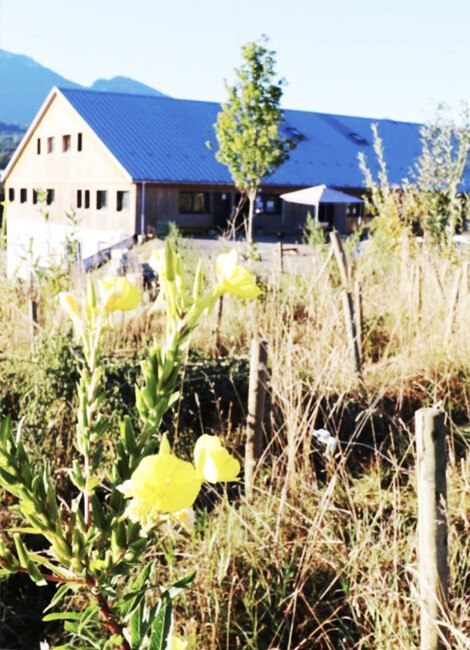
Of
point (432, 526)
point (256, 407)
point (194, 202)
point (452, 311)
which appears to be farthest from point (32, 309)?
point (194, 202)

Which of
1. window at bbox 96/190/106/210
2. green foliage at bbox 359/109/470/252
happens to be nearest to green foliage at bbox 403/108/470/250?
green foliage at bbox 359/109/470/252

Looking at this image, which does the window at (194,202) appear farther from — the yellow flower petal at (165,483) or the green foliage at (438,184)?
the yellow flower petal at (165,483)

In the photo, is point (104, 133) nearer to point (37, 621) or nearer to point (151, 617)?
point (37, 621)

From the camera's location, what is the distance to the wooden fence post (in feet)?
11.5

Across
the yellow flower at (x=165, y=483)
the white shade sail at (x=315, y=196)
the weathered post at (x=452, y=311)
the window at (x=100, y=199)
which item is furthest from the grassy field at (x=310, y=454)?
the window at (x=100, y=199)

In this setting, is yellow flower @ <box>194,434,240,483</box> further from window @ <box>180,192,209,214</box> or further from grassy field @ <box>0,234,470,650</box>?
window @ <box>180,192,209,214</box>

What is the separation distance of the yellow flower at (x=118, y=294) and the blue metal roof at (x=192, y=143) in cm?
2109

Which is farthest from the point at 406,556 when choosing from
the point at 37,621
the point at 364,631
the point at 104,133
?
the point at 104,133

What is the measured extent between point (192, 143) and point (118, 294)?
23.3 metres

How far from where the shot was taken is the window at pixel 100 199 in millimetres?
24000

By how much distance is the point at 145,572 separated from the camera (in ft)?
2.82

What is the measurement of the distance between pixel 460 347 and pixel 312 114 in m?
23.4

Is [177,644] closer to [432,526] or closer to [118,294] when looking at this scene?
[118,294]

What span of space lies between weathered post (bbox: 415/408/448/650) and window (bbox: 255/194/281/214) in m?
22.5
